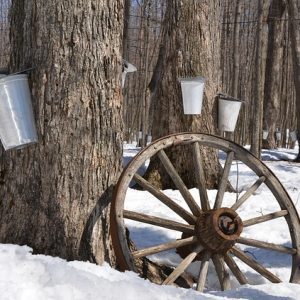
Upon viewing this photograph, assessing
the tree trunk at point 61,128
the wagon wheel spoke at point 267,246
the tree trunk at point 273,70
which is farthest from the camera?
the tree trunk at point 273,70

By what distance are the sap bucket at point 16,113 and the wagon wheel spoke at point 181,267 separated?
1118 millimetres

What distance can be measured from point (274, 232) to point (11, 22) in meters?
2.78

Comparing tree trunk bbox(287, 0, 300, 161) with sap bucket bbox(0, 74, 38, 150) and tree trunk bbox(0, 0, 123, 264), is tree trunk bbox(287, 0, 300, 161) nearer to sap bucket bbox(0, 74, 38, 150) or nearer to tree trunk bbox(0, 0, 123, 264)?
tree trunk bbox(0, 0, 123, 264)

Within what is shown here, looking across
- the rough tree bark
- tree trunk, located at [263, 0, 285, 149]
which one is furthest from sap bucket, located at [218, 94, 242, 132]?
tree trunk, located at [263, 0, 285, 149]

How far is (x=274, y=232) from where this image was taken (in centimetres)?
425

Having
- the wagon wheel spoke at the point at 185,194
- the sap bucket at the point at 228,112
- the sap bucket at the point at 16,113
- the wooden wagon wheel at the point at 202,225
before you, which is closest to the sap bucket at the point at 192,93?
the sap bucket at the point at 228,112

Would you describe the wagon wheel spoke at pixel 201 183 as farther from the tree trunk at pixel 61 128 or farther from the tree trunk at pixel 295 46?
the tree trunk at pixel 295 46

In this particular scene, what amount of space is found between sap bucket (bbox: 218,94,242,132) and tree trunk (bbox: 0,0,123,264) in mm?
2273

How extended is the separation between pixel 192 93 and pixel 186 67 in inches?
29.3

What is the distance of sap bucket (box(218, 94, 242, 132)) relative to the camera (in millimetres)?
4785

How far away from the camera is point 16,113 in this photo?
8.36ft

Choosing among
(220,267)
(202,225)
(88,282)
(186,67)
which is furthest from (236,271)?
(186,67)

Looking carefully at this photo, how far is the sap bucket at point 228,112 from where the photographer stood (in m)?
4.78

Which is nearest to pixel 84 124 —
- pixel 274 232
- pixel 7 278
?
pixel 7 278
